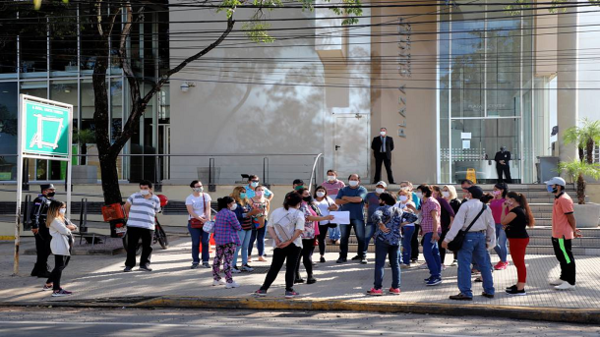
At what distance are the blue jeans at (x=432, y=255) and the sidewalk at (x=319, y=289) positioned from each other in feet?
0.94

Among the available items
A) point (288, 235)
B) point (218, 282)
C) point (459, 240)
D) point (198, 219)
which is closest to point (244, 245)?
point (198, 219)

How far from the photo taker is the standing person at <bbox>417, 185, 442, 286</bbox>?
1132 cm

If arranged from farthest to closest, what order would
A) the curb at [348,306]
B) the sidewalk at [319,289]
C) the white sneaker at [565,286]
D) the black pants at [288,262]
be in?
the white sneaker at [565,286] → the black pants at [288,262] → the sidewalk at [319,289] → the curb at [348,306]

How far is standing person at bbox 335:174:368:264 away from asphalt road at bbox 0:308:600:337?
436cm

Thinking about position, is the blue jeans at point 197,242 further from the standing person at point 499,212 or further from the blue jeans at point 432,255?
the standing person at point 499,212

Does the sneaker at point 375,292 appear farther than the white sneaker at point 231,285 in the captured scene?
No

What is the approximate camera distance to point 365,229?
14.2 metres

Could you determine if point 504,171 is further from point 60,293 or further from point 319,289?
point 60,293

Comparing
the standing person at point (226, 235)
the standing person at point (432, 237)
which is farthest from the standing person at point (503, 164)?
the standing person at point (226, 235)

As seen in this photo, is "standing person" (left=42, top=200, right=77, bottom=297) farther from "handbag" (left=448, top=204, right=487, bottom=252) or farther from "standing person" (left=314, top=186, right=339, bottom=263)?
"handbag" (left=448, top=204, right=487, bottom=252)

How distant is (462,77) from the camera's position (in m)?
25.0

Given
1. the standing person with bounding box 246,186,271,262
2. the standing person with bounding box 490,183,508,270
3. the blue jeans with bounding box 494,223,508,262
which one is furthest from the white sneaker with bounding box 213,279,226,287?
the blue jeans with bounding box 494,223,508,262

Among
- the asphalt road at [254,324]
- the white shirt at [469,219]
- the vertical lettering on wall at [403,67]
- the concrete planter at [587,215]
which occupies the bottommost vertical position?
the asphalt road at [254,324]

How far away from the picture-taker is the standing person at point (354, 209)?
13844 mm
